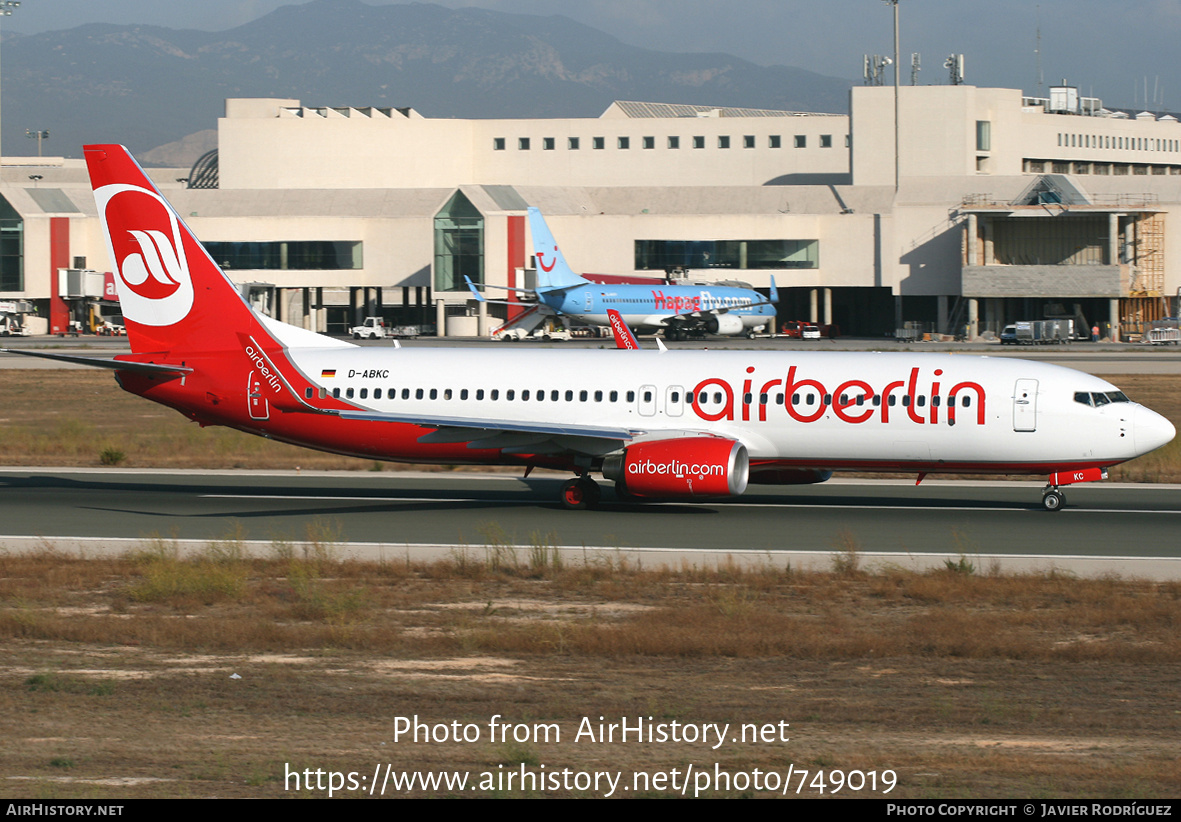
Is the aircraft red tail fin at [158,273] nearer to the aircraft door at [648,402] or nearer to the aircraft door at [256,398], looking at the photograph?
the aircraft door at [256,398]

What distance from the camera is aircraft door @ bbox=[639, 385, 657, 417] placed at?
3062cm

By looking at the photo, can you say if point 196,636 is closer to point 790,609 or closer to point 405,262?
point 790,609

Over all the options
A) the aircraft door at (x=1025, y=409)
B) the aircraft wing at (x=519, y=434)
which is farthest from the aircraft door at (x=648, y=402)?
the aircraft door at (x=1025, y=409)

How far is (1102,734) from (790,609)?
6.99 meters

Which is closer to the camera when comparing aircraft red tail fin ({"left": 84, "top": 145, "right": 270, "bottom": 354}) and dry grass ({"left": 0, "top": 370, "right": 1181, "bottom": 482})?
aircraft red tail fin ({"left": 84, "top": 145, "right": 270, "bottom": 354})

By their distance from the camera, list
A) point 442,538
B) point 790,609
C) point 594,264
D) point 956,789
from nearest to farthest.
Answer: point 956,789 → point 790,609 → point 442,538 → point 594,264

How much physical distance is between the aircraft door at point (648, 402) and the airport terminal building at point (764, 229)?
294ft

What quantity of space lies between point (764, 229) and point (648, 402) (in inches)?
3919

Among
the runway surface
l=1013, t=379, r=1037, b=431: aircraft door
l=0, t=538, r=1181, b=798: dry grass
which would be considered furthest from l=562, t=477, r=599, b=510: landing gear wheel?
l=1013, t=379, r=1037, b=431: aircraft door

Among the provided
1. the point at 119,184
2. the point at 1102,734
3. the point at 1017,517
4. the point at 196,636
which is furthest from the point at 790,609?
the point at 119,184

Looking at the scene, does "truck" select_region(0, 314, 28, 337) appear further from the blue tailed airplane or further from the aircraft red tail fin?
the aircraft red tail fin

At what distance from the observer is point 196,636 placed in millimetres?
18125

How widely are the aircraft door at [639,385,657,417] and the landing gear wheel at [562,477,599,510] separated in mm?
2118

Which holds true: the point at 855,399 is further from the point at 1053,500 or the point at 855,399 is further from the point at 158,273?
the point at 158,273
